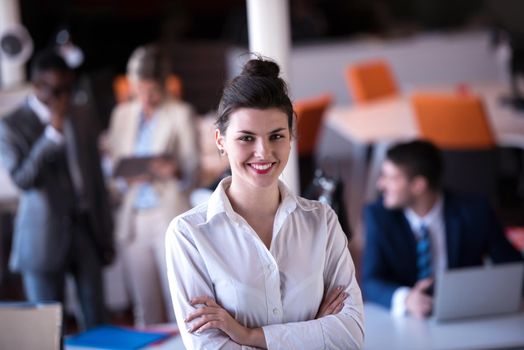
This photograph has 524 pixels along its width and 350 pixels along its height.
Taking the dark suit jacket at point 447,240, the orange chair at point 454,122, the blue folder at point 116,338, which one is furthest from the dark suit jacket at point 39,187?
the orange chair at point 454,122

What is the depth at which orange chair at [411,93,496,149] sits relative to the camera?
238 inches

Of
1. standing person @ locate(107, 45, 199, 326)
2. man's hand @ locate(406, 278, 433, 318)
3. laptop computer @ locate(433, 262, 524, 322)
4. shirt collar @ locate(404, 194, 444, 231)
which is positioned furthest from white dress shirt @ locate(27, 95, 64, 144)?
laptop computer @ locate(433, 262, 524, 322)

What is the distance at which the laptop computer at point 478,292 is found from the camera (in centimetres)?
338

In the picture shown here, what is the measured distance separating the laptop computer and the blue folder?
100 cm

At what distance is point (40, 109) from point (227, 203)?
2.04 meters

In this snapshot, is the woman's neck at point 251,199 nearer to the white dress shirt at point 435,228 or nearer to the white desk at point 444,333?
the white desk at point 444,333

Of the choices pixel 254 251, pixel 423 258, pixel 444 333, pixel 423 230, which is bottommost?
pixel 444 333

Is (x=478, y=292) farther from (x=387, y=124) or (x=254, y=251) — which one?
(x=387, y=124)

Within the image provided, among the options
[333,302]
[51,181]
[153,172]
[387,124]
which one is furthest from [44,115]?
[387,124]

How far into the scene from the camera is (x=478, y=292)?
3465 mm

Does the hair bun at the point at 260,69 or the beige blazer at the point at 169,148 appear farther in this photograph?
the beige blazer at the point at 169,148

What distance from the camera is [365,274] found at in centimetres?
400

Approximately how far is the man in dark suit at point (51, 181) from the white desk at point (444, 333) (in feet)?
4.85

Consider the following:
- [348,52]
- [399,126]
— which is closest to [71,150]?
[399,126]
